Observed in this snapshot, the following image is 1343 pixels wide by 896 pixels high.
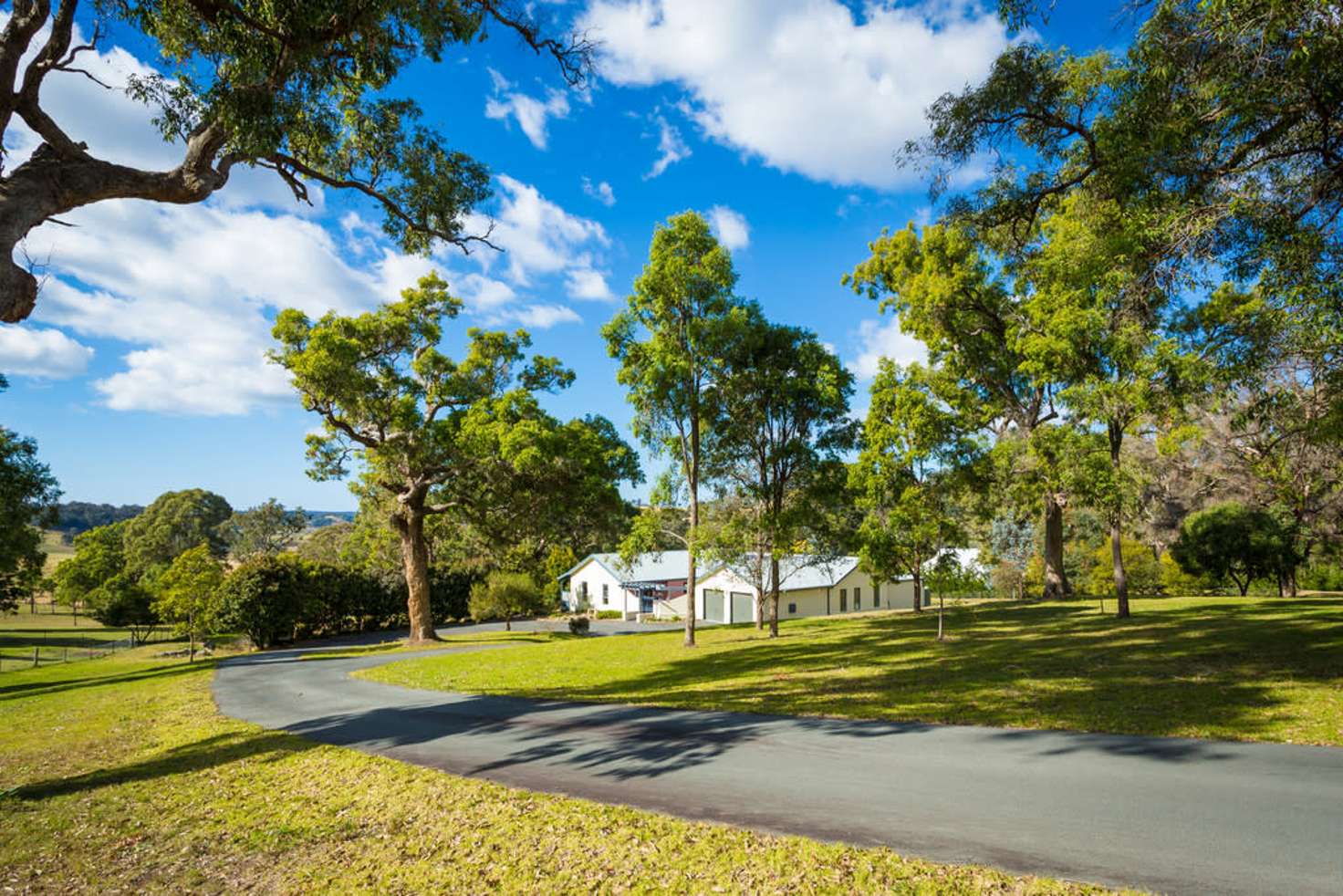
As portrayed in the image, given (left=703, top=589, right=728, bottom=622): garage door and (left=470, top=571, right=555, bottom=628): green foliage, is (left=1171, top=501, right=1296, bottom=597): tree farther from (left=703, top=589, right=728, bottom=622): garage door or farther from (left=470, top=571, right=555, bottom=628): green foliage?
(left=470, top=571, right=555, bottom=628): green foliage

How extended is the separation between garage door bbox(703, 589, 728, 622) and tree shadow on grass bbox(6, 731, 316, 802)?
120 feet

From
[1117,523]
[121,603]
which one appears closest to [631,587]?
[1117,523]

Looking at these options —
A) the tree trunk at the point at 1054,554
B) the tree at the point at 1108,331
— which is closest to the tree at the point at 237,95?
the tree at the point at 1108,331

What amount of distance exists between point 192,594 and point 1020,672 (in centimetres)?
3008

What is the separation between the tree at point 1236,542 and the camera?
1037 inches

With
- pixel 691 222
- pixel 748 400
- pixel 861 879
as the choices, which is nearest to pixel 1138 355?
pixel 748 400

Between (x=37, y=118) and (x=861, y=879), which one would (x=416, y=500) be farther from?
(x=861, y=879)

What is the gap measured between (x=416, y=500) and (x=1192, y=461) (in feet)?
118

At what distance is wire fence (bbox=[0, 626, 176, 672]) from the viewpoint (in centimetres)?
2939

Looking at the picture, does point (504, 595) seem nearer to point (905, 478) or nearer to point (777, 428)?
point (777, 428)

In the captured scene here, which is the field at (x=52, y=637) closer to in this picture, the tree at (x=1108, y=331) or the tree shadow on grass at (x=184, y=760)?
the tree shadow on grass at (x=184, y=760)

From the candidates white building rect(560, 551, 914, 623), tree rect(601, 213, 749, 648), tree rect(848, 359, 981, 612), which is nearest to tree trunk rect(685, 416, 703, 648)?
tree rect(601, 213, 749, 648)

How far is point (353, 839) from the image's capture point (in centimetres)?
603

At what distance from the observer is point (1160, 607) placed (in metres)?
22.8
